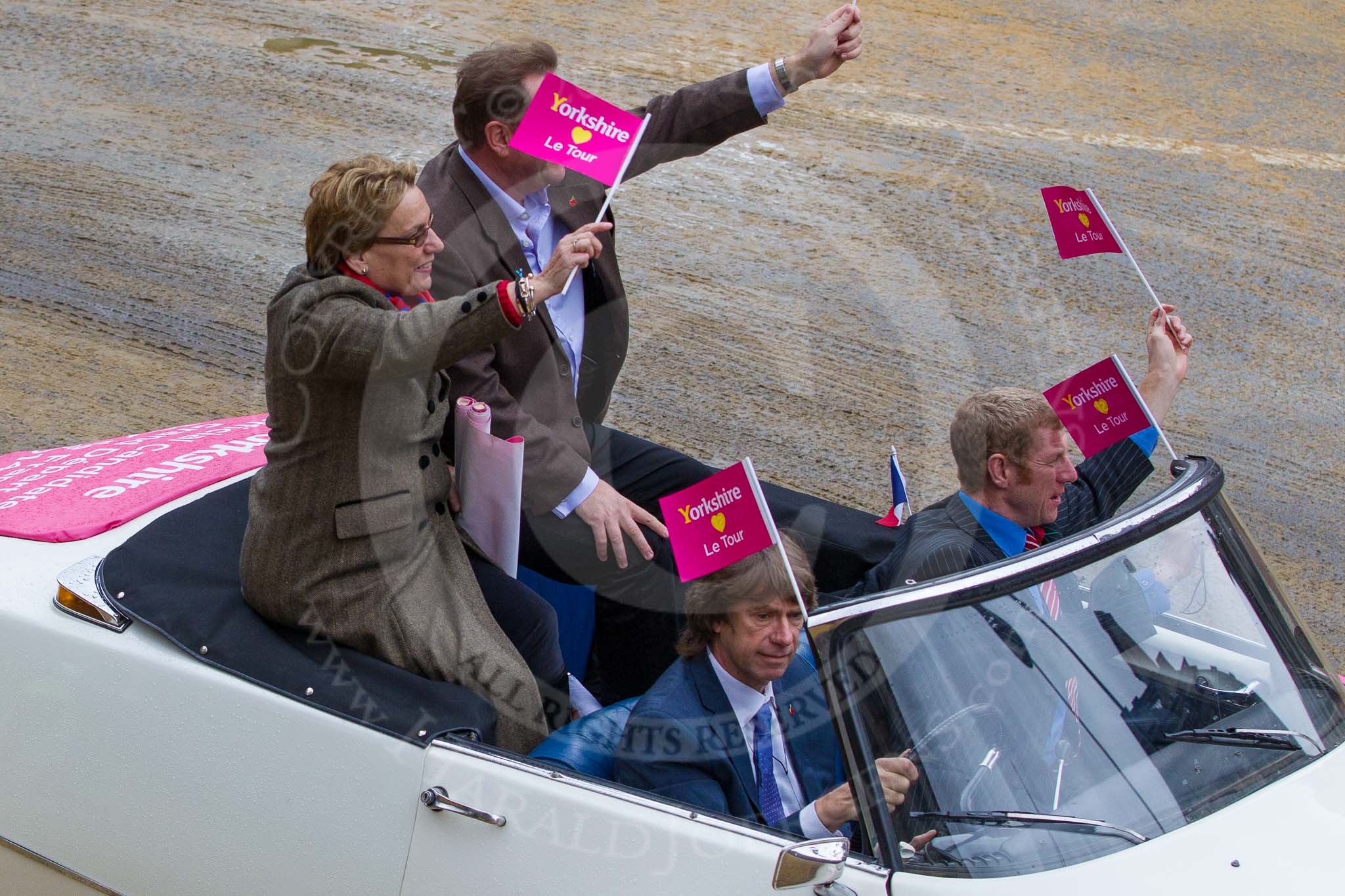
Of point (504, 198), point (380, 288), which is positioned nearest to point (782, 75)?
point (504, 198)

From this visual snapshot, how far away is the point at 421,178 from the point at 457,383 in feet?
2.03

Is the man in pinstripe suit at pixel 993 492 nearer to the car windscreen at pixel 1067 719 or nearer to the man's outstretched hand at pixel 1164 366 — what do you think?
the man's outstretched hand at pixel 1164 366

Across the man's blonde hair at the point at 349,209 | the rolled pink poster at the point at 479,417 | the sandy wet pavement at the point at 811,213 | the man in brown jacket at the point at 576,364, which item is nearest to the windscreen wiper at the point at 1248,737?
the man in brown jacket at the point at 576,364

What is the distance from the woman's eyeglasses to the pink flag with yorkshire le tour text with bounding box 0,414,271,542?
0.96 metres

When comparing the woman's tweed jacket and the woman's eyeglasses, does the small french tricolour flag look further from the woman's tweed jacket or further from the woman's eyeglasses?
the woman's eyeglasses

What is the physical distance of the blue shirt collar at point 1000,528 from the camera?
9.79 ft

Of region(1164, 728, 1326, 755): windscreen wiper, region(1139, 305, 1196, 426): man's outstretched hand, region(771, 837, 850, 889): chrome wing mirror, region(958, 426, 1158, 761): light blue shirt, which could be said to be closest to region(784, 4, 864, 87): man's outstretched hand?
region(1139, 305, 1196, 426): man's outstretched hand

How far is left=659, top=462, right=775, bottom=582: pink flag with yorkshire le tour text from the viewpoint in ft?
7.54

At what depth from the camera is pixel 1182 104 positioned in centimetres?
863

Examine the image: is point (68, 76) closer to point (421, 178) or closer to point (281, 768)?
point (421, 178)

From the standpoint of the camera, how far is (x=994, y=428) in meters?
3.05

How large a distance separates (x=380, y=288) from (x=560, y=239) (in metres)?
0.92

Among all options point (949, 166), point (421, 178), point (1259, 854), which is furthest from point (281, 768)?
point (949, 166)

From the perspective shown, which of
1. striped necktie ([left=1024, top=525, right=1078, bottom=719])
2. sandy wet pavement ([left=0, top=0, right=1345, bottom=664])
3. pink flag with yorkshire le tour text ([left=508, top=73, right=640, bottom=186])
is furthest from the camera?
sandy wet pavement ([left=0, top=0, right=1345, bottom=664])
